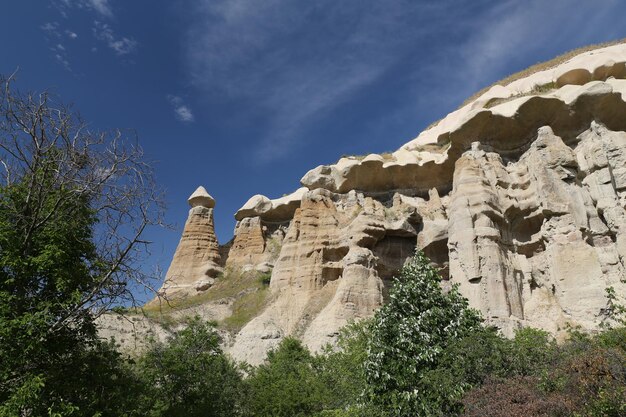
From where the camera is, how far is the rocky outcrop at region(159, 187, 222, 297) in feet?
132

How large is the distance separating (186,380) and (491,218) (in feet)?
54.9

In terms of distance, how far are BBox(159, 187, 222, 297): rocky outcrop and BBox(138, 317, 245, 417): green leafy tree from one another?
22797 mm

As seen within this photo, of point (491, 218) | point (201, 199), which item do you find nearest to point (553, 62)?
point (491, 218)

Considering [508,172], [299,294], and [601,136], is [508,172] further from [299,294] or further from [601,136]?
[299,294]

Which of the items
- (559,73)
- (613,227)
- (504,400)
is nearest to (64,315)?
(504,400)

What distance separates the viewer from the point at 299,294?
30.8 metres

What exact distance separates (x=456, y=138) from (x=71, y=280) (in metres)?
23.0

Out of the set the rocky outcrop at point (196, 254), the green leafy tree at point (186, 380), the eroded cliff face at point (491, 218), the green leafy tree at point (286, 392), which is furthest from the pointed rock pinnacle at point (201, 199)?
the green leafy tree at point (186, 380)

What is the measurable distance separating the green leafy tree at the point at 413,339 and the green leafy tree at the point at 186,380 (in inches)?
230

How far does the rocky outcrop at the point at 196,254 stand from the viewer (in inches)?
1581

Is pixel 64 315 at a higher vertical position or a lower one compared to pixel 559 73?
lower

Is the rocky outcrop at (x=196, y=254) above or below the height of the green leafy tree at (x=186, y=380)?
above

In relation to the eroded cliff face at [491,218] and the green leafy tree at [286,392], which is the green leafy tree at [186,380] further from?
the eroded cliff face at [491,218]

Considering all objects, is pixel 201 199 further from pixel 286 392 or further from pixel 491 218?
pixel 286 392
